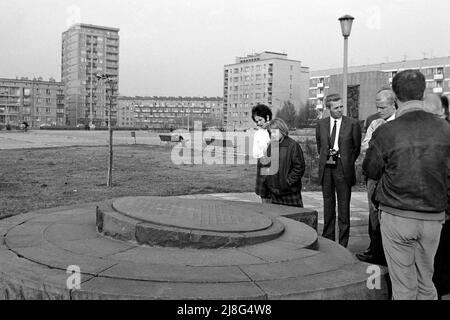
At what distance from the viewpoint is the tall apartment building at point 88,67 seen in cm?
11369

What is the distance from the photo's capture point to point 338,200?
5.82 metres

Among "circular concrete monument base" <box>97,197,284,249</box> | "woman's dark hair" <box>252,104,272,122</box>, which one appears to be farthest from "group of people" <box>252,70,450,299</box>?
"woman's dark hair" <box>252,104,272,122</box>

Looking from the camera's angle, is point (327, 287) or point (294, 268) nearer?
point (327, 287)

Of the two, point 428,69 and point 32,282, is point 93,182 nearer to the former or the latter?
point 32,282

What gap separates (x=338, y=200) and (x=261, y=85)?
119 metres

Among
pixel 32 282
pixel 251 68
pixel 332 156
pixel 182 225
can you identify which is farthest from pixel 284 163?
pixel 251 68

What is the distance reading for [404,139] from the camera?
3150mm

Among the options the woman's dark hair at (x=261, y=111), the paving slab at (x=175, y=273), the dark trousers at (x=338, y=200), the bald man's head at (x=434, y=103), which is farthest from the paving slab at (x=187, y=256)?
the woman's dark hair at (x=261, y=111)

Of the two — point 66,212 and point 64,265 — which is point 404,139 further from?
point 66,212

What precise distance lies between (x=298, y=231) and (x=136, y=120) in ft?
520

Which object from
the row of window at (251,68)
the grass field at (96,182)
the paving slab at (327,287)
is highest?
the row of window at (251,68)

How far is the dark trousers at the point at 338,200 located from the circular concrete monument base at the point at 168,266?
0.85 m

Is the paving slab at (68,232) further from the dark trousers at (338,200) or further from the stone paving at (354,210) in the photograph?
the stone paving at (354,210)
